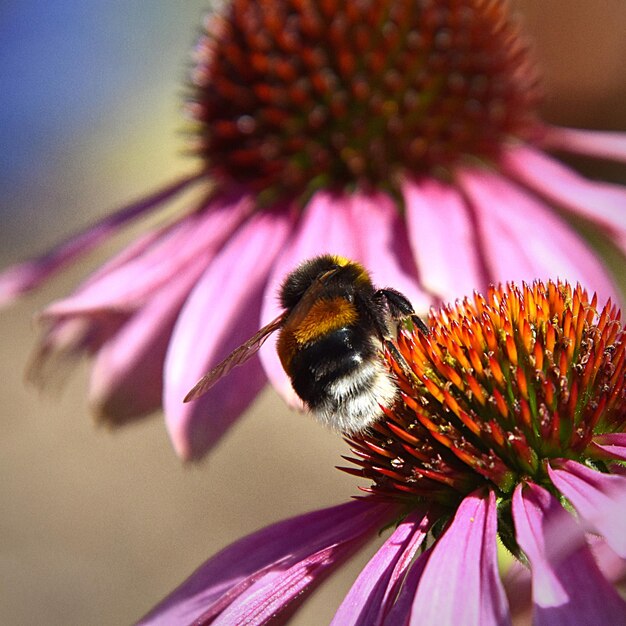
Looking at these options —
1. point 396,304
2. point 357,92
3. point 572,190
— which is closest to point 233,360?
point 396,304

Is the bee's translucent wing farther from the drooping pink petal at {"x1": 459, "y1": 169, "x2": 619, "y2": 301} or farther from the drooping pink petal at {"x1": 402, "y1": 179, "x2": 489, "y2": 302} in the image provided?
the drooping pink petal at {"x1": 459, "y1": 169, "x2": 619, "y2": 301}

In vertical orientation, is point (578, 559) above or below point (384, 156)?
below

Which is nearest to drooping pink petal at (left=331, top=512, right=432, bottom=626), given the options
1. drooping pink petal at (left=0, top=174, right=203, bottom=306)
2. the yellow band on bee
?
the yellow band on bee

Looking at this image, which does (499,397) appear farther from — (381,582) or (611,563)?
(611,563)

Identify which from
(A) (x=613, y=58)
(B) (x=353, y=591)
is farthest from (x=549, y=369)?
(A) (x=613, y=58)

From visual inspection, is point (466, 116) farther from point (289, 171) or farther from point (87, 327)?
point (87, 327)
